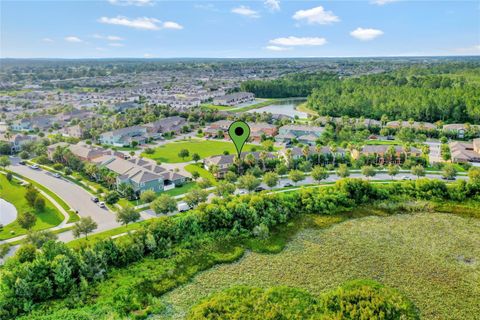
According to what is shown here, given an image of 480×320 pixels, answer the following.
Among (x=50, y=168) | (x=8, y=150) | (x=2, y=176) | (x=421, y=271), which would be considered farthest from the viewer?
(x=8, y=150)

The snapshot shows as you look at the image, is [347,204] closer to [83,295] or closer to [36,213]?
[83,295]

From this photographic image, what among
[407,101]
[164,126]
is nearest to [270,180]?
[164,126]

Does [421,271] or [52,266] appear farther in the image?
[421,271]

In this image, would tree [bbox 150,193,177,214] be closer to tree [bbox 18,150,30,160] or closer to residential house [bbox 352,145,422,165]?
residential house [bbox 352,145,422,165]

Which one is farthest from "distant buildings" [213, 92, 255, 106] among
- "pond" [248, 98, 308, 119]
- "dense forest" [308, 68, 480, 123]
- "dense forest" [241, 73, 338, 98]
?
"dense forest" [308, 68, 480, 123]

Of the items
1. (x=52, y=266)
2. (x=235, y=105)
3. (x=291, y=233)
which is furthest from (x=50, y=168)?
(x=235, y=105)

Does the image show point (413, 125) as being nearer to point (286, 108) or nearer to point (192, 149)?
point (286, 108)

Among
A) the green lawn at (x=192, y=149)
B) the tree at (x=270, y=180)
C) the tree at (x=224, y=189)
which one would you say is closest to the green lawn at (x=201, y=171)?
the green lawn at (x=192, y=149)
